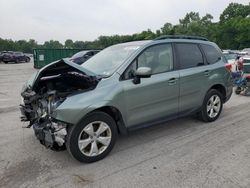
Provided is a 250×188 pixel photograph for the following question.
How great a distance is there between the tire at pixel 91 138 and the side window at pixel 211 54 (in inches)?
104

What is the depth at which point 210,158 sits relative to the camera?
347 centimetres

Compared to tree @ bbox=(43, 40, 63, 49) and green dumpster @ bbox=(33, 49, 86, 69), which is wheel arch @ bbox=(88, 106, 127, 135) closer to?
green dumpster @ bbox=(33, 49, 86, 69)

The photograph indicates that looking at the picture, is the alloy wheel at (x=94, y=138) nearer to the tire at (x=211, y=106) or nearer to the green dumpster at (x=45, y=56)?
the tire at (x=211, y=106)

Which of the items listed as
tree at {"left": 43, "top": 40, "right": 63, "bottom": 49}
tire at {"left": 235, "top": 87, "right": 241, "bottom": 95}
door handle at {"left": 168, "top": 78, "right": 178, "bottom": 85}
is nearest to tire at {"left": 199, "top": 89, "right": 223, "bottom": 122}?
door handle at {"left": 168, "top": 78, "right": 178, "bottom": 85}

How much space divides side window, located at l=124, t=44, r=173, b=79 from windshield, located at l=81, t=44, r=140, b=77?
19 centimetres

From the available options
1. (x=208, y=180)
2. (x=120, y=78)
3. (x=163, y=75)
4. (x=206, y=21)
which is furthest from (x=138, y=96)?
(x=206, y=21)

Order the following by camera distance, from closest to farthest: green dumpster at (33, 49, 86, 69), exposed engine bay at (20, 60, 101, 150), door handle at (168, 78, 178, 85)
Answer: exposed engine bay at (20, 60, 101, 150) → door handle at (168, 78, 178, 85) → green dumpster at (33, 49, 86, 69)

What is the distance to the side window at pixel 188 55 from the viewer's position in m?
4.39

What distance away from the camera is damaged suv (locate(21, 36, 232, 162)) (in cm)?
321

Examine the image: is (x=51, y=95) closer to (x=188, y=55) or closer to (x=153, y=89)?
(x=153, y=89)

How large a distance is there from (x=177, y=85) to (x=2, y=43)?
233 ft

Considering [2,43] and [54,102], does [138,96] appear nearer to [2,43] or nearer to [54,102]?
[54,102]

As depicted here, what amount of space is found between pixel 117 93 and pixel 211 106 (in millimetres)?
2512

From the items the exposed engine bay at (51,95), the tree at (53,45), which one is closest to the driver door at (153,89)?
the exposed engine bay at (51,95)
